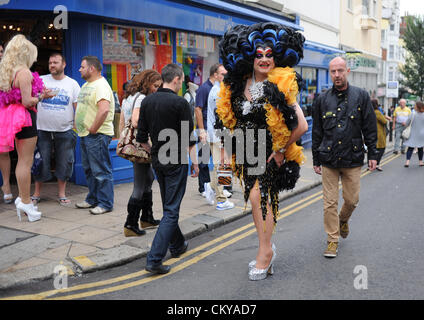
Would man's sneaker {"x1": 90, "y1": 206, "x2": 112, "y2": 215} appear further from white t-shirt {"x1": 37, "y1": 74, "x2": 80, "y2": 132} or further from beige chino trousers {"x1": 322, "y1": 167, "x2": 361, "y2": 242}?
beige chino trousers {"x1": 322, "y1": 167, "x2": 361, "y2": 242}

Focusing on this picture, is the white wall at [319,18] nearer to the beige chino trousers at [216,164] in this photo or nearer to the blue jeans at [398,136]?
the blue jeans at [398,136]

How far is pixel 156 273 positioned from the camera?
4504 mm

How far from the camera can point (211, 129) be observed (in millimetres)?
7184

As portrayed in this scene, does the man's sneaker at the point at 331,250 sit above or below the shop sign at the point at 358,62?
below

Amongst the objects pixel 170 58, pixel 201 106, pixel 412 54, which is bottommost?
pixel 201 106

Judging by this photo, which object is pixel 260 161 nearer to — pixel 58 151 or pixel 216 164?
pixel 216 164

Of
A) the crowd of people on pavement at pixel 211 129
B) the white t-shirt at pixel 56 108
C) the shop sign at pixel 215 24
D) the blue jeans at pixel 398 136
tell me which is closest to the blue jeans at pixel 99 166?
the crowd of people on pavement at pixel 211 129

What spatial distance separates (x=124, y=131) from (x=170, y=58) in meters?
4.97

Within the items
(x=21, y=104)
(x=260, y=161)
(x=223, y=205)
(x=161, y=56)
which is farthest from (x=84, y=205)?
(x=161, y=56)

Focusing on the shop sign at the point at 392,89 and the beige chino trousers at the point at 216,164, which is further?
the shop sign at the point at 392,89

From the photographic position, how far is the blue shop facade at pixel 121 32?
7727mm
